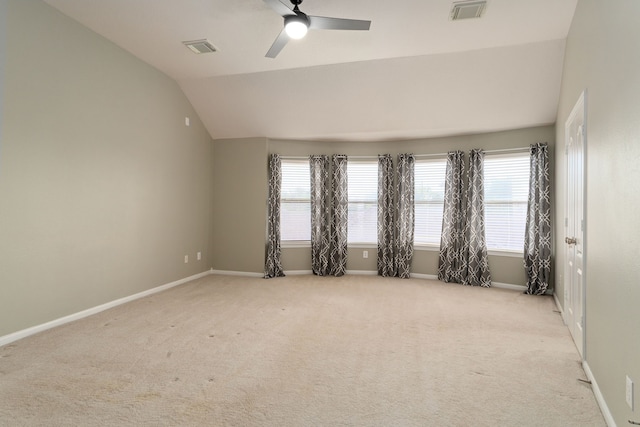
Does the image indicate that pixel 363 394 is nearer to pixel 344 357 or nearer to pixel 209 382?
pixel 344 357

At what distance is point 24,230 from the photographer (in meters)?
3.03

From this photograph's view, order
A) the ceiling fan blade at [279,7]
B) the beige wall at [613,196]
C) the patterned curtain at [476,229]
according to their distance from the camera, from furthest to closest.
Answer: the patterned curtain at [476,229] < the ceiling fan blade at [279,7] < the beige wall at [613,196]

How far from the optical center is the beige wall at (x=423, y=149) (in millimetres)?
5082

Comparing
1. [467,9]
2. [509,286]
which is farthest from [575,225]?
[509,286]

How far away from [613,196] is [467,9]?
215 centimetres

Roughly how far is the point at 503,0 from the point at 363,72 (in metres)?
1.83

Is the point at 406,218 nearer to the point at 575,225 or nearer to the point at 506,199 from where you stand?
the point at 506,199

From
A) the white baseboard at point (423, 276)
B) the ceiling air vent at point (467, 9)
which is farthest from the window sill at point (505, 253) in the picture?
the ceiling air vent at point (467, 9)

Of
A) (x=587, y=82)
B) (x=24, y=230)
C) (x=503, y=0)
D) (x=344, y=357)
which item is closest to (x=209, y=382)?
(x=344, y=357)

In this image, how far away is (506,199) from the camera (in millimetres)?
5211

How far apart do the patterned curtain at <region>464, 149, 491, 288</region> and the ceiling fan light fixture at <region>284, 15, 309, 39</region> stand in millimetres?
3763

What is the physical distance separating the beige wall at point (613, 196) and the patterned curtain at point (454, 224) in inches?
112

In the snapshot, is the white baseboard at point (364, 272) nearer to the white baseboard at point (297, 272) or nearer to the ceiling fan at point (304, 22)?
the white baseboard at point (297, 272)

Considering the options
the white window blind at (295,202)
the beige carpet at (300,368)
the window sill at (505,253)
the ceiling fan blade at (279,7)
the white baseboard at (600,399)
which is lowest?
the beige carpet at (300,368)
